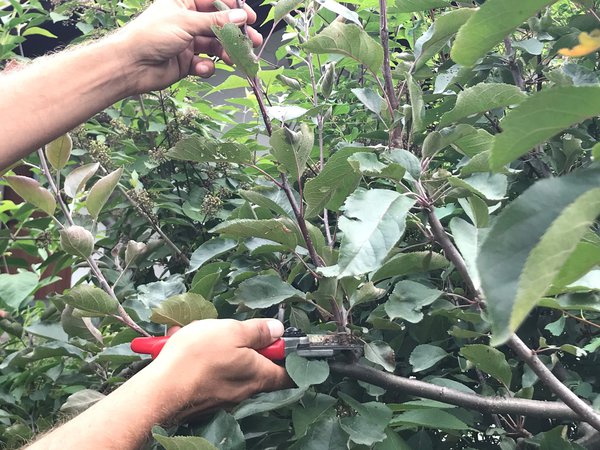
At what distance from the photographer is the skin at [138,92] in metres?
1.00

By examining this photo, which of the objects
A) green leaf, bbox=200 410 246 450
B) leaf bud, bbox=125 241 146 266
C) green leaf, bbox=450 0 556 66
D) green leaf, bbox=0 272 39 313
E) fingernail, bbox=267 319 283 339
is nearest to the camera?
green leaf, bbox=450 0 556 66

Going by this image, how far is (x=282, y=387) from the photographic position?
43.5 inches

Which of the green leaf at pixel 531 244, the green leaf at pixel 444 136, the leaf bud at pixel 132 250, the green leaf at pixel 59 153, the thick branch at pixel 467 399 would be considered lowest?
the thick branch at pixel 467 399

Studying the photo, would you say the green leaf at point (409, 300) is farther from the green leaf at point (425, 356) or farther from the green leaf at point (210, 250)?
the green leaf at point (210, 250)

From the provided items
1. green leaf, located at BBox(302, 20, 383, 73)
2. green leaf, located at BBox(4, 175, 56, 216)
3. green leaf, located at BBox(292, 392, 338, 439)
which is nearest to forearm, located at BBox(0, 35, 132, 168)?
green leaf, located at BBox(4, 175, 56, 216)

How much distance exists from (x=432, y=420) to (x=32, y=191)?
3.16 feet

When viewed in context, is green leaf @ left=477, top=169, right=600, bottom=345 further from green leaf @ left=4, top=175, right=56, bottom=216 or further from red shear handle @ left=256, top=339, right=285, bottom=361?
green leaf @ left=4, top=175, right=56, bottom=216

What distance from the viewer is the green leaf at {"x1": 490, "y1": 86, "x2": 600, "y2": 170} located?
16.4 inches

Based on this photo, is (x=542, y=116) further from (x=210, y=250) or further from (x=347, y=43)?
(x=210, y=250)

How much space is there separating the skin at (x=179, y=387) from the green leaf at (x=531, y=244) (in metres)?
0.72

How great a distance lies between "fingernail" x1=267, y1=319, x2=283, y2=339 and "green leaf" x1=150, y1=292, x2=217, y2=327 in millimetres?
104

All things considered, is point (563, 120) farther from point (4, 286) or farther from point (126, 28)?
point (4, 286)

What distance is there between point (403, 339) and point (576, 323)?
13.0 inches

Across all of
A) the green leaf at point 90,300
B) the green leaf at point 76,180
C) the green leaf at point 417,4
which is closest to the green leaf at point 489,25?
the green leaf at point 417,4
